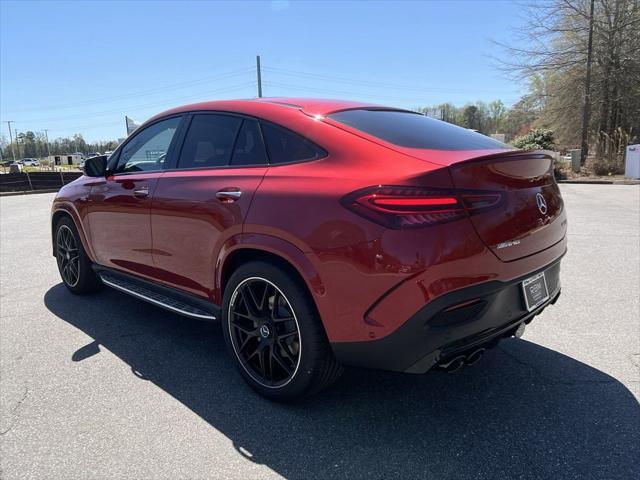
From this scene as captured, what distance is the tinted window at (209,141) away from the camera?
316cm

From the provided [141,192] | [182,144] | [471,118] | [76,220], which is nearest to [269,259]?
[182,144]

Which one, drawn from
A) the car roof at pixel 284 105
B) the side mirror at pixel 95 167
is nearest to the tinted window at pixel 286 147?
the car roof at pixel 284 105

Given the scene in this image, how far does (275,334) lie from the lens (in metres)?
2.73

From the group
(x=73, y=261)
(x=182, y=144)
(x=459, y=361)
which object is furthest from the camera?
(x=73, y=261)

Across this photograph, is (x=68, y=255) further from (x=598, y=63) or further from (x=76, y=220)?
(x=598, y=63)

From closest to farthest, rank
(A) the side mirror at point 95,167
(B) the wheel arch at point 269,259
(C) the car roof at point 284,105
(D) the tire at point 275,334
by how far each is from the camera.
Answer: (B) the wheel arch at point 269,259
(D) the tire at point 275,334
(C) the car roof at point 284,105
(A) the side mirror at point 95,167

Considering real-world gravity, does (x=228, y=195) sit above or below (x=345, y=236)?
above

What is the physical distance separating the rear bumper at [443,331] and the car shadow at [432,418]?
441 mm

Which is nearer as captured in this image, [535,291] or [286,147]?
[535,291]

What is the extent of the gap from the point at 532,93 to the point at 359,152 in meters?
31.2

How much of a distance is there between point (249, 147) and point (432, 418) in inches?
75.4

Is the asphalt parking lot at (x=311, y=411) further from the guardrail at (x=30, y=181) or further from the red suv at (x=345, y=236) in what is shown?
the guardrail at (x=30, y=181)

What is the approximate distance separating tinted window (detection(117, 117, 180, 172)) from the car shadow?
1451 mm

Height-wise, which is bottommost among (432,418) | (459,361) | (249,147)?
(432,418)
